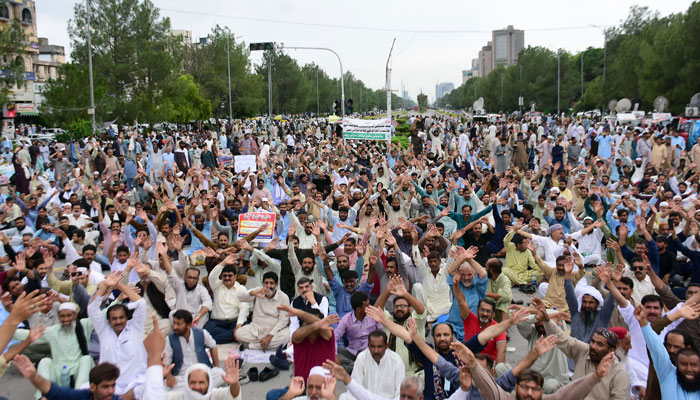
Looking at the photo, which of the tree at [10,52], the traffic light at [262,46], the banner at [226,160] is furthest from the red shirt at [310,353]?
the tree at [10,52]

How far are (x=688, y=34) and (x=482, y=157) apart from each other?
79.5ft

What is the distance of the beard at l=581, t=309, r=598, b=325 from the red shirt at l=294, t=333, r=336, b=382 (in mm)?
2435

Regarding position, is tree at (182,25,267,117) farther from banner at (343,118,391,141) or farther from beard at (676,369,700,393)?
beard at (676,369,700,393)

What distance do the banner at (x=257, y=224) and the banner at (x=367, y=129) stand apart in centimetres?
1074

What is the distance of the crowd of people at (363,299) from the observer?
14.6 feet

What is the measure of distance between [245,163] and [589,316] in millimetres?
12135

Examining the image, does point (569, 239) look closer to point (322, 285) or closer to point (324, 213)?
point (322, 285)

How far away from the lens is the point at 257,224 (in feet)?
32.7

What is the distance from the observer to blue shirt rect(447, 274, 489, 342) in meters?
6.36

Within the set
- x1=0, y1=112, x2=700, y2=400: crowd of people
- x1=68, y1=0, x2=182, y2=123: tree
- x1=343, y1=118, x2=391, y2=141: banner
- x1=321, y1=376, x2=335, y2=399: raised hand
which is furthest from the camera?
x1=68, y1=0, x2=182, y2=123: tree

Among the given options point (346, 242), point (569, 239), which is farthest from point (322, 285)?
point (569, 239)

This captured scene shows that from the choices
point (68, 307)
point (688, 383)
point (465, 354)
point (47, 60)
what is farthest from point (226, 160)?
point (47, 60)

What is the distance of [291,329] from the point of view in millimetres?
6684

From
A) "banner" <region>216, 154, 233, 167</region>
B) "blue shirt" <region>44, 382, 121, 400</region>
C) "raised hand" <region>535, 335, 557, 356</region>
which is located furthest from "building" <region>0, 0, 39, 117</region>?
"raised hand" <region>535, 335, 557, 356</region>
